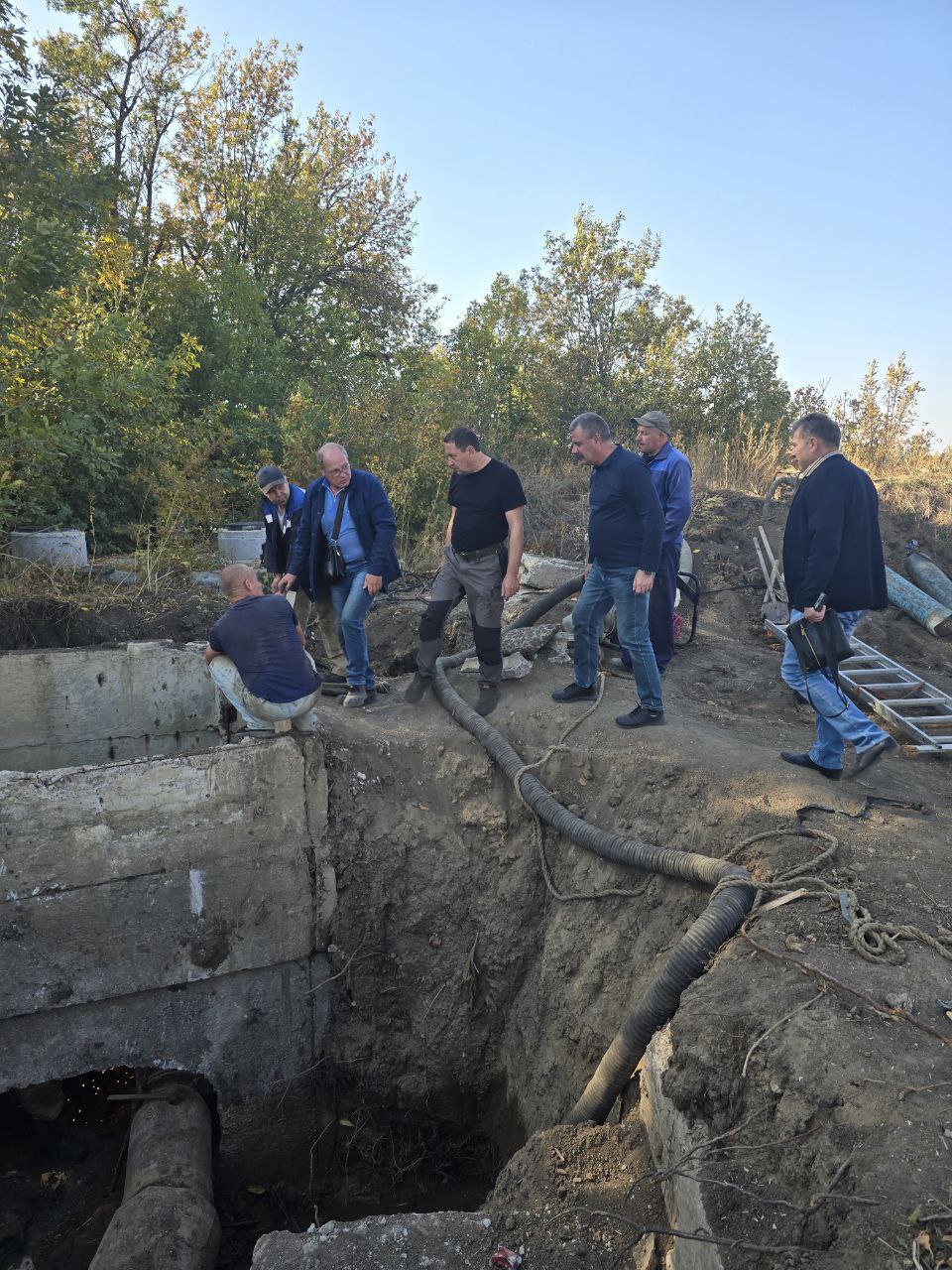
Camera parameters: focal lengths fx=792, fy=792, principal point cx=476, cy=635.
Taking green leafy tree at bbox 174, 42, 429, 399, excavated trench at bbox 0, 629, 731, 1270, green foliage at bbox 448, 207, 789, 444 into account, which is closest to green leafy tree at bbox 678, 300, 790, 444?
green foliage at bbox 448, 207, 789, 444

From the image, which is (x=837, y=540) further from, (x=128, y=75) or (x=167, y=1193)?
(x=128, y=75)

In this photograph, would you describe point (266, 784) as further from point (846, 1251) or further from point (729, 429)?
point (729, 429)

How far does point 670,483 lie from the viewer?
557cm

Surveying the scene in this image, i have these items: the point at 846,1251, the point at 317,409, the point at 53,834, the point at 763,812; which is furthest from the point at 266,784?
the point at 317,409

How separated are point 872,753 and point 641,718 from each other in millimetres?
1419

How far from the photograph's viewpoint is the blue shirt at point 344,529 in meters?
5.38

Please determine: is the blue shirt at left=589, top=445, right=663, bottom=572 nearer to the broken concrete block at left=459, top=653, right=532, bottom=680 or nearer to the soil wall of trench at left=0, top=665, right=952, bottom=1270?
the soil wall of trench at left=0, top=665, right=952, bottom=1270

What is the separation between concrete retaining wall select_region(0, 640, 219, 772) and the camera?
5883 mm

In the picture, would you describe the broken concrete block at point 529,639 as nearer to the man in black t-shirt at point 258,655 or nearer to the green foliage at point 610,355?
the man in black t-shirt at point 258,655

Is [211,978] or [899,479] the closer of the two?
[211,978]

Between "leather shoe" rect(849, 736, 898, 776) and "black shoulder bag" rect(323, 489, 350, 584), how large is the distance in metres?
3.40

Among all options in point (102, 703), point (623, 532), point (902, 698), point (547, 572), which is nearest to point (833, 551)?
point (623, 532)

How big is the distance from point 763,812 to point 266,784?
2.83 meters

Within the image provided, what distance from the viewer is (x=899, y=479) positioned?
37.8ft
